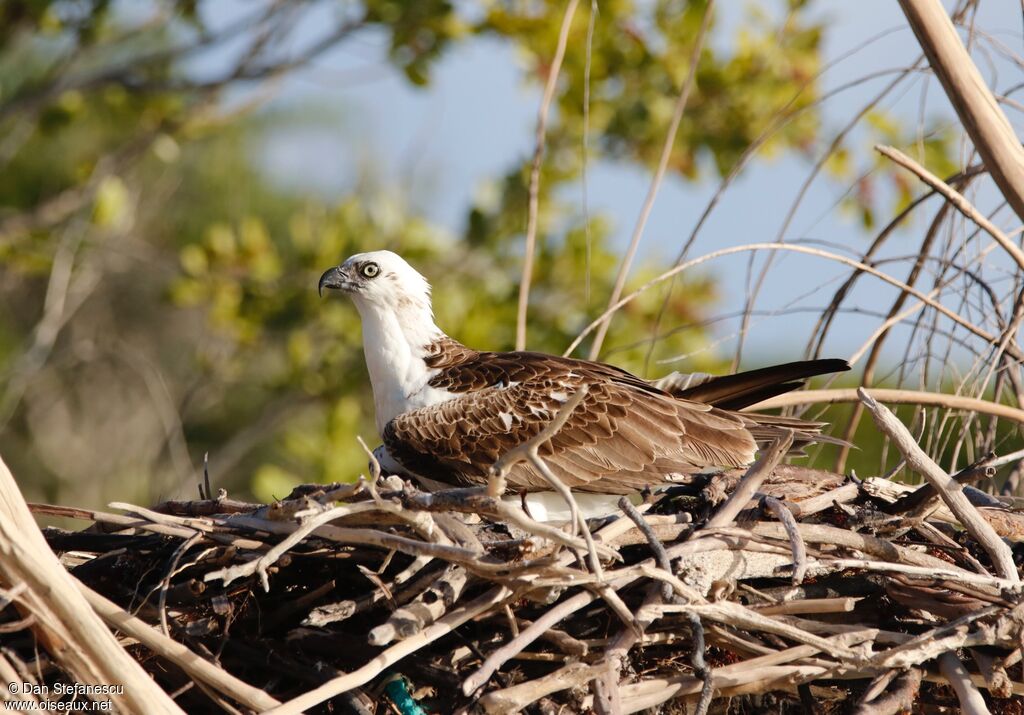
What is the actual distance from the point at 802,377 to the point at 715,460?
0.45 m

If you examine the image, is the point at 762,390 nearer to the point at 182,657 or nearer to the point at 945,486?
the point at 945,486

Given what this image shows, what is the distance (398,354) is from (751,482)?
200 cm

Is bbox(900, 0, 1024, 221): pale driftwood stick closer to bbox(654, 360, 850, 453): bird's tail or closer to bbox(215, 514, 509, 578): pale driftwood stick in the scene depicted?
bbox(654, 360, 850, 453): bird's tail

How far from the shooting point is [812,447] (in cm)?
504

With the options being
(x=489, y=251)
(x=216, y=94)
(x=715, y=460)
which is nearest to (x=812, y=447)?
(x=715, y=460)

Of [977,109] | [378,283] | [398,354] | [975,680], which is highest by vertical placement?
[977,109]

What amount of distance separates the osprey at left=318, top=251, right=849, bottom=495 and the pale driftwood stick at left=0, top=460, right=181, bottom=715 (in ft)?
6.08

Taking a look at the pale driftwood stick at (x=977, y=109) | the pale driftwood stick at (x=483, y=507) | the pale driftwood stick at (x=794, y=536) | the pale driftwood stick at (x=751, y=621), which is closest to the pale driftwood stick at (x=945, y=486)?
the pale driftwood stick at (x=794, y=536)

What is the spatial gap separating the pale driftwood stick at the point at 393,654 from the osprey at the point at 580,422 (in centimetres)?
116

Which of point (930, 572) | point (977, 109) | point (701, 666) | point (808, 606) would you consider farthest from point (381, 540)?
point (977, 109)

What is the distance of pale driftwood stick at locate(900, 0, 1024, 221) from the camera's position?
3045 millimetres

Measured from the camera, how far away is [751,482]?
11.0 ft

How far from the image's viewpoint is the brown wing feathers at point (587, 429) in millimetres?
4422

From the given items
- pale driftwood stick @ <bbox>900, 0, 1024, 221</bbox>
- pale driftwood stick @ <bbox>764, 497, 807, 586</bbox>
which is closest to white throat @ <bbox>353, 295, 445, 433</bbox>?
pale driftwood stick @ <bbox>764, 497, 807, 586</bbox>
